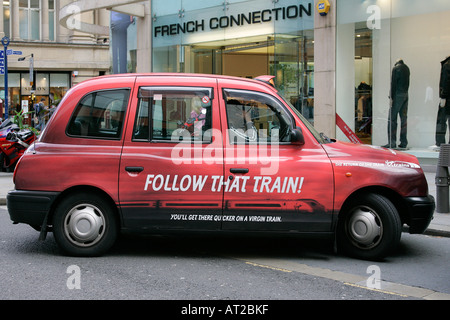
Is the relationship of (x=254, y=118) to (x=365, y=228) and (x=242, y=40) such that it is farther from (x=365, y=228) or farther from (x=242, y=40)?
(x=242, y=40)

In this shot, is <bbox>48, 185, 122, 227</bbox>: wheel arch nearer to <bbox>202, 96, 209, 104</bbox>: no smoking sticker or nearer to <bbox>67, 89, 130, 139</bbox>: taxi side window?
<bbox>67, 89, 130, 139</bbox>: taxi side window

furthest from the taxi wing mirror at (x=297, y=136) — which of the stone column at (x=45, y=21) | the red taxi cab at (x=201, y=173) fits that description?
the stone column at (x=45, y=21)

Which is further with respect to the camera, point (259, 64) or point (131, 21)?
point (131, 21)

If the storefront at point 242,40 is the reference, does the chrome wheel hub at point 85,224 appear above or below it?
below

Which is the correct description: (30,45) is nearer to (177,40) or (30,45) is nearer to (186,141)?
(177,40)

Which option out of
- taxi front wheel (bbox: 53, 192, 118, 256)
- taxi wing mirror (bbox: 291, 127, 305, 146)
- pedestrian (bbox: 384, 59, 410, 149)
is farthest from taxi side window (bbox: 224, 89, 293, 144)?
pedestrian (bbox: 384, 59, 410, 149)

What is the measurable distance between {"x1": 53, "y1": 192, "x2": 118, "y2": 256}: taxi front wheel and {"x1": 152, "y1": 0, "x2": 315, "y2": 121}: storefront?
1095cm

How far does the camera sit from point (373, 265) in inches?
239

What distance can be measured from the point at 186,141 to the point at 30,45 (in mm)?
35906

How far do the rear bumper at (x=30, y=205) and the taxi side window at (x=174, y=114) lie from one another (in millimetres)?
1143

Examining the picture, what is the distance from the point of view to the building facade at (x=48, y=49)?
1542 inches

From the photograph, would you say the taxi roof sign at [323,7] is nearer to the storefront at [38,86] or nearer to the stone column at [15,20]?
the storefront at [38,86]

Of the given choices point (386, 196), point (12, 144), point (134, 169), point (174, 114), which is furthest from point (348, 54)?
point (134, 169)
